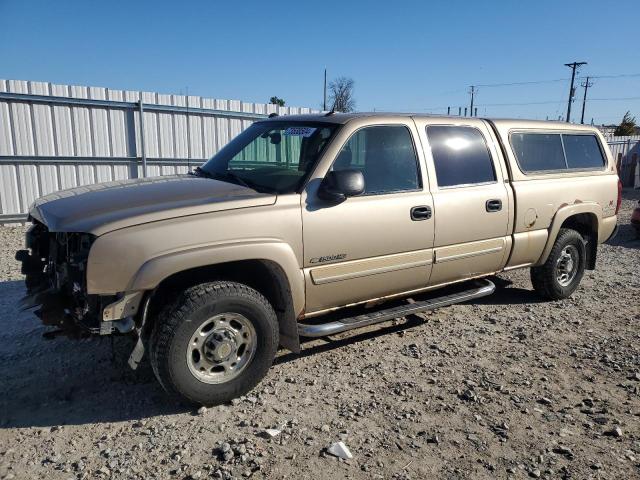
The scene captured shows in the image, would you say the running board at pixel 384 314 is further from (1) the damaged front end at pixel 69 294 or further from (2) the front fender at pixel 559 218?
(1) the damaged front end at pixel 69 294

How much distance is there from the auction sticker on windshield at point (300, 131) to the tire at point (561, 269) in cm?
314

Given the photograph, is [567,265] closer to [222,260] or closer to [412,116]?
[412,116]

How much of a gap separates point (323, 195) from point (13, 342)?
3.01 m

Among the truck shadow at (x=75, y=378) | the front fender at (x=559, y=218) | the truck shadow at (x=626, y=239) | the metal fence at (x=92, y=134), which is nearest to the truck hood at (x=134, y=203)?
the truck shadow at (x=75, y=378)

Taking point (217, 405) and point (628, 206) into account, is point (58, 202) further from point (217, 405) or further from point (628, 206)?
point (628, 206)

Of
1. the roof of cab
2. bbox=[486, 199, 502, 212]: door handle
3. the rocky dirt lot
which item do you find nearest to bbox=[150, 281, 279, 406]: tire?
the rocky dirt lot

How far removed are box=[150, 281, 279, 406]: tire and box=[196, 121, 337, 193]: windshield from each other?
89 cm

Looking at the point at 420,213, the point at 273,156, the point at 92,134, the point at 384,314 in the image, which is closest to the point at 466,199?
the point at 420,213

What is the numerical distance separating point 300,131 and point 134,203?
61.0 inches

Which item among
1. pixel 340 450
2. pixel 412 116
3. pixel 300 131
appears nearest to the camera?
pixel 340 450

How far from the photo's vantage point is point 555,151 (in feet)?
18.7

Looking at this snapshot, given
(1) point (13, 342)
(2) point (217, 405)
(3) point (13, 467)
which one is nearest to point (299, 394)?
(2) point (217, 405)

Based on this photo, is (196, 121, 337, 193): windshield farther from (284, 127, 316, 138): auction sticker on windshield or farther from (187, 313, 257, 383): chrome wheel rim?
(187, 313, 257, 383): chrome wheel rim

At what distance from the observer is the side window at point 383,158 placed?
404 cm
